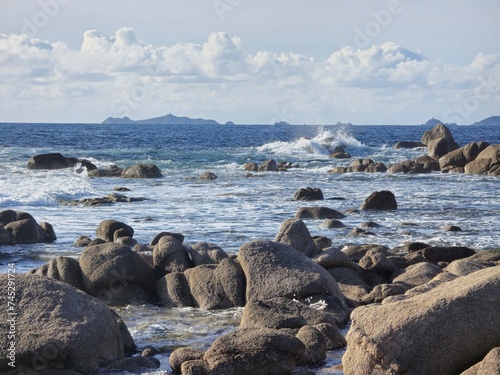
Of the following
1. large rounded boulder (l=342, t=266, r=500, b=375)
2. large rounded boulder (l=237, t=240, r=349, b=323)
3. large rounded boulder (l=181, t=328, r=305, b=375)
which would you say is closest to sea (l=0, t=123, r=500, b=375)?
large rounded boulder (l=181, t=328, r=305, b=375)

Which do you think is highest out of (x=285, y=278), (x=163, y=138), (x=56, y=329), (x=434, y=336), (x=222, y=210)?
(x=163, y=138)

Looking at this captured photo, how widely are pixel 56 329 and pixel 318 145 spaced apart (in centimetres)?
5240

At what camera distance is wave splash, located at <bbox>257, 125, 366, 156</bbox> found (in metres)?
59.9

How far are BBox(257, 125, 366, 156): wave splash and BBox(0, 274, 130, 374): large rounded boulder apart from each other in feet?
164

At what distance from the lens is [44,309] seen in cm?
903

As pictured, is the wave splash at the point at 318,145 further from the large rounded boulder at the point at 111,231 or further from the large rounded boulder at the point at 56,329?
the large rounded boulder at the point at 56,329

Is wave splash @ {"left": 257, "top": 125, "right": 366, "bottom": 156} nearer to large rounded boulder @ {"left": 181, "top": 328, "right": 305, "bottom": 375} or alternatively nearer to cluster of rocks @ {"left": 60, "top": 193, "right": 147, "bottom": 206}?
cluster of rocks @ {"left": 60, "top": 193, "right": 147, "bottom": 206}

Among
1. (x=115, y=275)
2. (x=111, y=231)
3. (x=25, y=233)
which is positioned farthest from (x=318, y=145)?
(x=115, y=275)

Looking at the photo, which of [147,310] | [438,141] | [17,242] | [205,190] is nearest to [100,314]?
[147,310]

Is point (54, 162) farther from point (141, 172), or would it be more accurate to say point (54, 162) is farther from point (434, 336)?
point (434, 336)

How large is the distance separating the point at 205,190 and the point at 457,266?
2008 centimetres

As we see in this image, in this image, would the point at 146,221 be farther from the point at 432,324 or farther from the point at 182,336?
the point at 432,324

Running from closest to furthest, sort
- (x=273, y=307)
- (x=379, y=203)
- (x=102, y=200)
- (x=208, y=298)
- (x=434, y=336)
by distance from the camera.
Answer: (x=434, y=336)
(x=273, y=307)
(x=208, y=298)
(x=379, y=203)
(x=102, y=200)

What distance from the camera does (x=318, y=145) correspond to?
60.4 m
